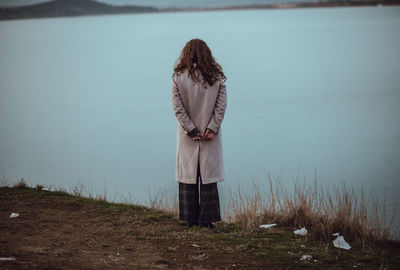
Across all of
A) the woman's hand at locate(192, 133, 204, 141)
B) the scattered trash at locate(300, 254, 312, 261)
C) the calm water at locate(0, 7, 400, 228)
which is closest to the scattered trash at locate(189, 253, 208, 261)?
the scattered trash at locate(300, 254, 312, 261)

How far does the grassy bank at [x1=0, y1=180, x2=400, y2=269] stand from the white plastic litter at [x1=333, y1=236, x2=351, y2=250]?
0.19 ft

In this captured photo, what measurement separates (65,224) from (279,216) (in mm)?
2296

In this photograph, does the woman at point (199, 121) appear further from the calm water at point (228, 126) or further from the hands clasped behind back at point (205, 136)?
the calm water at point (228, 126)

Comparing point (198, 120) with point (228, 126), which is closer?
point (198, 120)

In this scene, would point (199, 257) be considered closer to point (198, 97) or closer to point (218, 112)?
point (218, 112)

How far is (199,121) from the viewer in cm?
523

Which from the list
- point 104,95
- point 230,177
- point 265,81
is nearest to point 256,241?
point 230,177

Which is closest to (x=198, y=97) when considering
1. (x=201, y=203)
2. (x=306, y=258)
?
(x=201, y=203)

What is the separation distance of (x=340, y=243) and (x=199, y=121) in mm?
1765

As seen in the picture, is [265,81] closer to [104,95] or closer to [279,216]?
[104,95]

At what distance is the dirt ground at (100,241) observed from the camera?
420 centimetres

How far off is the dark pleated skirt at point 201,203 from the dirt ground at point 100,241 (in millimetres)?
149

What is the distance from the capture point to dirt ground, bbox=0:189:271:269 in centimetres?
420

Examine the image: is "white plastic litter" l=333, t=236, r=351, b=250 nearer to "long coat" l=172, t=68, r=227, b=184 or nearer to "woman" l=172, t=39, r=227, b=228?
"woman" l=172, t=39, r=227, b=228
